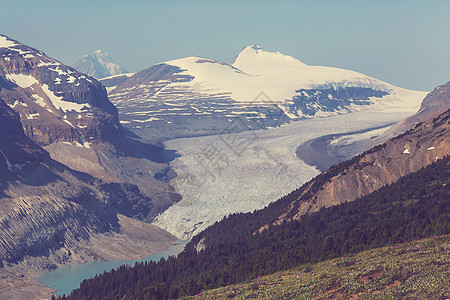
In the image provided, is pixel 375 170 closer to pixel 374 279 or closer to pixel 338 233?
pixel 338 233

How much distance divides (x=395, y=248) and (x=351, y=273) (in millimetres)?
18468

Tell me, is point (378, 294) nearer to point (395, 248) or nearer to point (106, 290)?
point (395, 248)

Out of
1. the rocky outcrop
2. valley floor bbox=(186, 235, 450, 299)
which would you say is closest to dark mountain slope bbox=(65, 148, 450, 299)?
the rocky outcrop

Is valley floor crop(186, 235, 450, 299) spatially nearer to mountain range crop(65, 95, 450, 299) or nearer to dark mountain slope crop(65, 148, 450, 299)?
mountain range crop(65, 95, 450, 299)

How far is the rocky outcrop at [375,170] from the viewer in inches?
6978

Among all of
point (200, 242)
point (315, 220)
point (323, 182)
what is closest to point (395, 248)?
point (315, 220)

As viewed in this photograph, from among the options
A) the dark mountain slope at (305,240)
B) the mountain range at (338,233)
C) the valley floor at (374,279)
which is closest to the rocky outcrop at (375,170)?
the mountain range at (338,233)

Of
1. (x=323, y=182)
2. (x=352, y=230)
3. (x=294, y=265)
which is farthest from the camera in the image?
(x=323, y=182)

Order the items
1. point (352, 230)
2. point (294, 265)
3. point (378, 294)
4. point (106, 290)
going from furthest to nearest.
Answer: point (106, 290) < point (352, 230) < point (294, 265) < point (378, 294)

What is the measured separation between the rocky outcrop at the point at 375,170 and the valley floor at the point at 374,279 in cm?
7552

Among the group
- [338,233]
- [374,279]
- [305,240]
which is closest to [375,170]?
[305,240]

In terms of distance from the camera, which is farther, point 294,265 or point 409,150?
point 409,150

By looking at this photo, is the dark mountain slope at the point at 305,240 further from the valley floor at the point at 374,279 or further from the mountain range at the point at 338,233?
the valley floor at the point at 374,279

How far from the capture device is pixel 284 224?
552 ft
